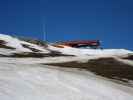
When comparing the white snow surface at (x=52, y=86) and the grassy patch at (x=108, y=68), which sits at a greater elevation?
the grassy patch at (x=108, y=68)

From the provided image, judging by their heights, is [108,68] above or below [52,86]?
above

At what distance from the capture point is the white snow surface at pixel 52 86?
73.1 feet

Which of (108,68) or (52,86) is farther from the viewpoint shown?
(108,68)

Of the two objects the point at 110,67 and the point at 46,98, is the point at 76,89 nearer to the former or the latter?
the point at 46,98

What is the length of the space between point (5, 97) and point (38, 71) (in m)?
8.62

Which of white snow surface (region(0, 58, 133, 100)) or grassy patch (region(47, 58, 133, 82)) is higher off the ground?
grassy patch (region(47, 58, 133, 82))

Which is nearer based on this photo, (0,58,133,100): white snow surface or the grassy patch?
(0,58,133,100): white snow surface

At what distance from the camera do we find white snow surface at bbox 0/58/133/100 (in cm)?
2228

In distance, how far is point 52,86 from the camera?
24922 mm

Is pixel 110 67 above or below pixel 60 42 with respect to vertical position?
below

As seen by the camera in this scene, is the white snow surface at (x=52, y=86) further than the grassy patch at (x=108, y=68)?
No

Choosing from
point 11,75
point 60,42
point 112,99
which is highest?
point 60,42

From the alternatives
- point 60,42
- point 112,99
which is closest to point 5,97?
point 112,99

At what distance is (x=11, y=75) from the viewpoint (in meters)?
26.0
